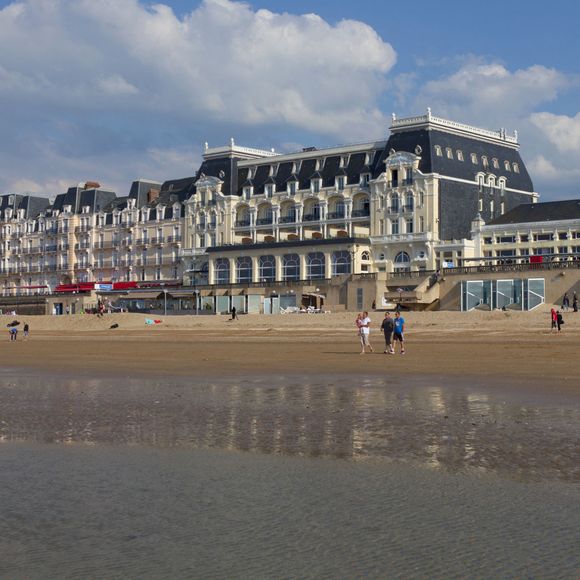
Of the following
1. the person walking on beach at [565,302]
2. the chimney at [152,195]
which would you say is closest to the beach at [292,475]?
the person walking on beach at [565,302]

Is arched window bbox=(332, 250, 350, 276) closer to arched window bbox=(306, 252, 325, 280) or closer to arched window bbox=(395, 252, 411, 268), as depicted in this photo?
arched window bbox=(306, 252, 325, 280)

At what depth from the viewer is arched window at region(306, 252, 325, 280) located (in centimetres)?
9050

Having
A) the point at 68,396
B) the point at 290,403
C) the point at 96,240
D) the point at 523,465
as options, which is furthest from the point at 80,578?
the point at 96,240

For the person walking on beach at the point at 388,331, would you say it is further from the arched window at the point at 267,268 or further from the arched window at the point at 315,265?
the arched window at the point at 267,268

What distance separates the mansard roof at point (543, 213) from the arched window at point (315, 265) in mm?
17132

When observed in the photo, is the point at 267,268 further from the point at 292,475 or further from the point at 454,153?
the point at 292,475

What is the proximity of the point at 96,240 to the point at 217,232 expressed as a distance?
78.1 ft

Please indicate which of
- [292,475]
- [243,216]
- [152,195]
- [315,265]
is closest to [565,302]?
[315,265]

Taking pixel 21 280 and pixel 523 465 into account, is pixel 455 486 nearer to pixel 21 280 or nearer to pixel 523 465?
pixel 523 465

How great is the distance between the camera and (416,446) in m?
12.2

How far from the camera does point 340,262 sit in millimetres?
89312

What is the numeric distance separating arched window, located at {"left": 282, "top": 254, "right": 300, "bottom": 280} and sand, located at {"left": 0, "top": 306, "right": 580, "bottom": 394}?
2704 centimetres

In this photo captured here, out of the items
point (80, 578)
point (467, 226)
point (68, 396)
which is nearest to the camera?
point (80, 578)

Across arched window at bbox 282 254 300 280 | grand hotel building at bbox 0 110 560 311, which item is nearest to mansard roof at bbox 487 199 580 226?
grand hotel building at bbox 0 110 560 311
